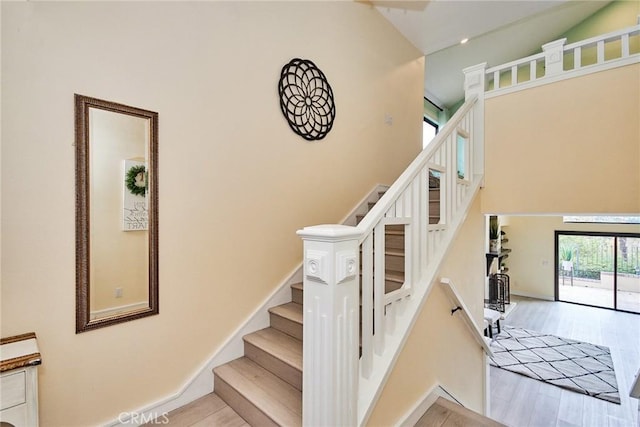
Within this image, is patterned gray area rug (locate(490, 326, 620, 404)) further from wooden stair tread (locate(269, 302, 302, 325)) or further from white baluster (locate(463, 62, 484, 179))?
wooden stair tread (locate(269, 302, 302, 325))

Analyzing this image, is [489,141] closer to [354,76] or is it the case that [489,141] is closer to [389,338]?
[354,76]

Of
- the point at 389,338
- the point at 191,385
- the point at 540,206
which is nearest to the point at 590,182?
the point at 540,206

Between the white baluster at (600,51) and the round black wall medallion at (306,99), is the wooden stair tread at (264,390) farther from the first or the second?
the white baluster at (600,51)

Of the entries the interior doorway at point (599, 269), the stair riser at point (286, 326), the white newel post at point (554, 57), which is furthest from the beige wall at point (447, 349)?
the interior doorway at point (599, 269)

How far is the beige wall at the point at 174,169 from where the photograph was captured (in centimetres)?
132

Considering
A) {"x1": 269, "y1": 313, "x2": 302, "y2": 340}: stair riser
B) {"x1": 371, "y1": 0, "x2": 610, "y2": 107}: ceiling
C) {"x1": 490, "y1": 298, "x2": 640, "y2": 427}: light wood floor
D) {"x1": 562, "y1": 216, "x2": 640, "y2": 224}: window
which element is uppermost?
{"x1": 371, "y1": 0, "x2": 610, "y2": 107}: ceiling

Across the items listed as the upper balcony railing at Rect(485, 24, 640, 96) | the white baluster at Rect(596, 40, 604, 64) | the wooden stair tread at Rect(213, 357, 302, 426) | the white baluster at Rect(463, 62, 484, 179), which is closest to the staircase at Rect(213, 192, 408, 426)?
the wooden stair tread at Rect(213, 357, 302, 426)

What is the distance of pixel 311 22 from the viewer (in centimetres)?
262

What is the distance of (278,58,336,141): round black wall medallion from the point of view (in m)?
2.41

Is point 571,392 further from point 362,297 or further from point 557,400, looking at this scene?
point 362,297

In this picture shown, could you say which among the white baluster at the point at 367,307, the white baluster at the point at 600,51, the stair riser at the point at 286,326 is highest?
the white baluster at the point at 600,51

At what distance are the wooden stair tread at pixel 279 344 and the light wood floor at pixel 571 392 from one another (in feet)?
10.4

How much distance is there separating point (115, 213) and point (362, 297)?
1.37 meters

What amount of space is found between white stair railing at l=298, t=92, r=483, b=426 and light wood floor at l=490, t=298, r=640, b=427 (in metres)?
3.12
